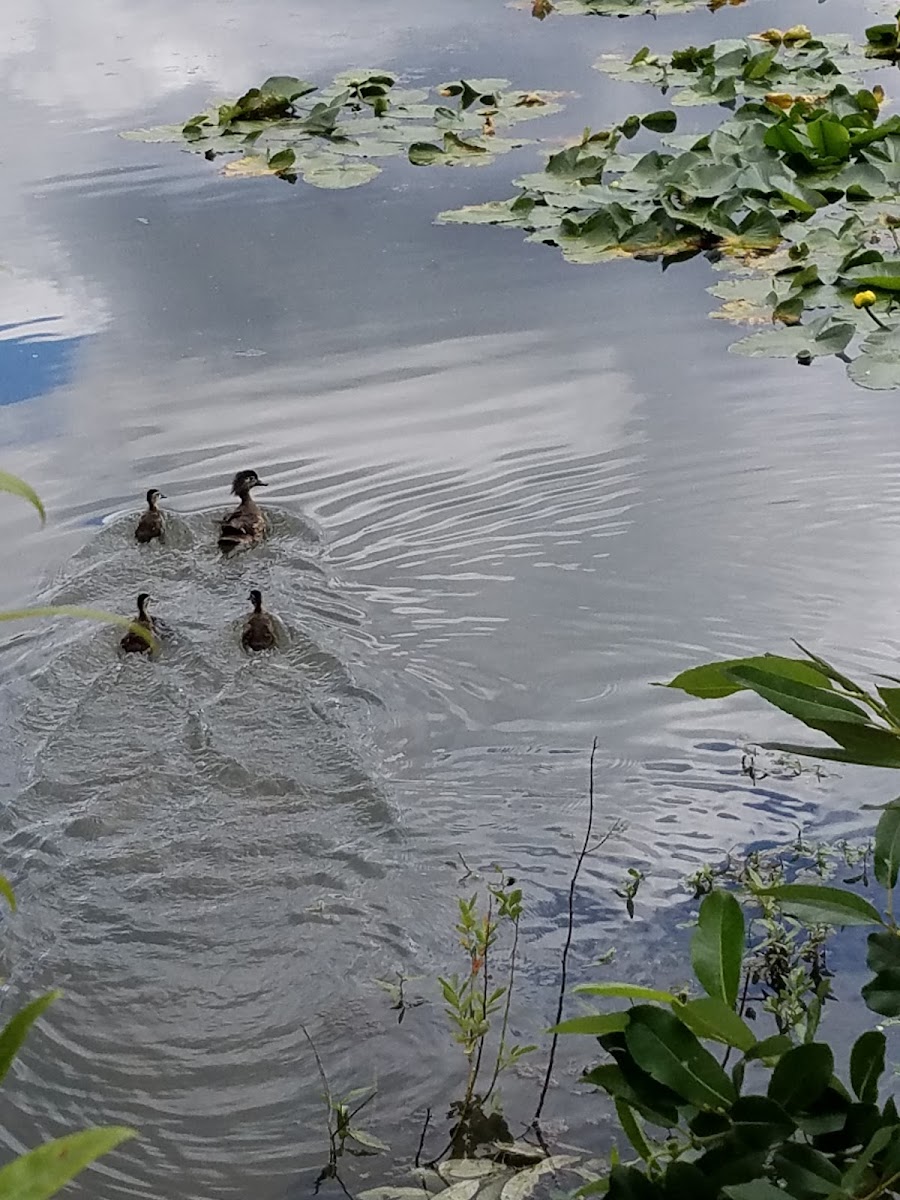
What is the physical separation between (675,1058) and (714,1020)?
7 centimetres

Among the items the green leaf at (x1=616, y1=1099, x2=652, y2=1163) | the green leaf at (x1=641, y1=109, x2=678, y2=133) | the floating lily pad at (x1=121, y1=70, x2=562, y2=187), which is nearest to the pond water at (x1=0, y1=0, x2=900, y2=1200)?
the floating lily pad at (x1=121, y1=70, x2=562, y2=187)

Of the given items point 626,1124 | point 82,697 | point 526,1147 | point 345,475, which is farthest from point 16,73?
point 626,1124

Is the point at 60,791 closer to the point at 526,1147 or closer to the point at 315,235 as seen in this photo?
the point at 526,1147

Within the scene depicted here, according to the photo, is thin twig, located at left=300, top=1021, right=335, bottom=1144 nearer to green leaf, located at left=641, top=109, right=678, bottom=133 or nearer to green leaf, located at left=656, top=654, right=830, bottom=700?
green leaf, located at left=656, top=654, right=830, bottom=700

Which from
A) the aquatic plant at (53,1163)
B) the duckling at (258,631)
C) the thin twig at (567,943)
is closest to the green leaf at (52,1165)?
the aquatic plant at (53,1163)

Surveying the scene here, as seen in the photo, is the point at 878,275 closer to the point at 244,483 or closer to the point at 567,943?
the point at 244,483

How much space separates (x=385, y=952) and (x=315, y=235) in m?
4.38

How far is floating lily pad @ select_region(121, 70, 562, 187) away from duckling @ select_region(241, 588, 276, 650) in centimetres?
364

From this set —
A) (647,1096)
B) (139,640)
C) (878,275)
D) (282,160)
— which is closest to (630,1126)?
(647,1096)

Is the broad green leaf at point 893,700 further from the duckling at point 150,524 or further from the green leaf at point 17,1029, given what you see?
the duckling at point 150,524

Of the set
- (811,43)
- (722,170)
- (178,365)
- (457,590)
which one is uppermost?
(811,43)

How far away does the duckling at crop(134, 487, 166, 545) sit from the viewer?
4.32 metres

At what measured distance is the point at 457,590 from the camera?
3.93 metres

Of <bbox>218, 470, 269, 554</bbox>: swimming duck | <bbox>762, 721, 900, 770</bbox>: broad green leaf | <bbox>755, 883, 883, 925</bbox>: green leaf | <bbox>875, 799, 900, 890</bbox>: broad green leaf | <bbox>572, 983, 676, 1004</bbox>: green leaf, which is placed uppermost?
<bbox>762, 721, 900, 770</bbox>: broad green leaf
